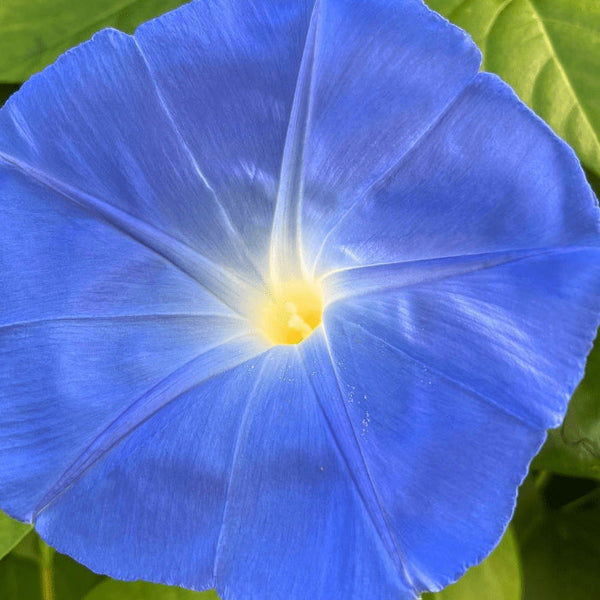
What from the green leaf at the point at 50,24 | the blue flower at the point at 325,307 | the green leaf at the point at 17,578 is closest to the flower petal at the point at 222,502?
the blue flower at the point at 325,307

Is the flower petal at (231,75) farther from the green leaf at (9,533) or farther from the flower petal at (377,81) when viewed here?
the green leaf at (9,533)

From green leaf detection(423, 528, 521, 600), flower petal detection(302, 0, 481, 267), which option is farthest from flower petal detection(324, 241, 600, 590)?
green leaf detection(423, 528, 521, 600)

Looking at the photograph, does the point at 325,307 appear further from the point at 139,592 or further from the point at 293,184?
the point at 139,592

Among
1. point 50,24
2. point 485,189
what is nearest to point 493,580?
point 485,189

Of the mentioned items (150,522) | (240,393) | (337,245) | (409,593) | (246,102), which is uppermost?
(246,102)

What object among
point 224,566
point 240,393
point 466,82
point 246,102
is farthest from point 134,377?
point 466,82

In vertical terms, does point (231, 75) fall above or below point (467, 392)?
above

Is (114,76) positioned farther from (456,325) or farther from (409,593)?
(409,593)
